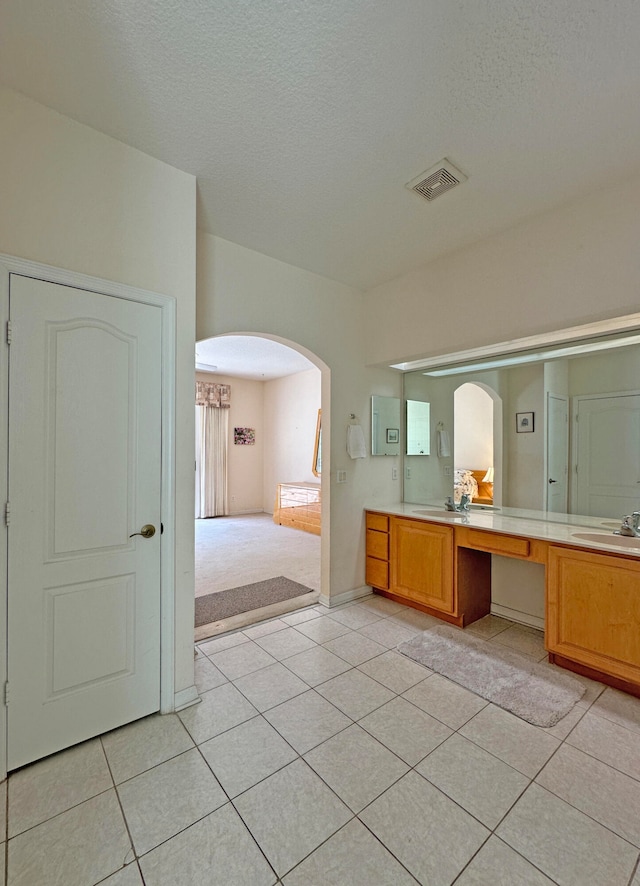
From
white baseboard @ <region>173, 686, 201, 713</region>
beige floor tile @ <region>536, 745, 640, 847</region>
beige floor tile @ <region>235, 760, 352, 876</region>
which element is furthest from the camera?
white baseboard @ <region>173, 686, 201, 713</region>

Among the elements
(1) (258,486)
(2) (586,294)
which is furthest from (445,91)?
(1) (258,486)

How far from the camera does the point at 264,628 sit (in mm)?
3002

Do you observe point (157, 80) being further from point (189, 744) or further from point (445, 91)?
point (189, 744)

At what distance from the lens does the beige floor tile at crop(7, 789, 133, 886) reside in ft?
4.10

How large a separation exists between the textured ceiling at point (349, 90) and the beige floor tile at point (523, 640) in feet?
9.51

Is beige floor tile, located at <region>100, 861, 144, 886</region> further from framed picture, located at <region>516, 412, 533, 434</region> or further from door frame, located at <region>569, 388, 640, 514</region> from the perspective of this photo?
framed picture, located at <region>516, 412, 533, 434</region>

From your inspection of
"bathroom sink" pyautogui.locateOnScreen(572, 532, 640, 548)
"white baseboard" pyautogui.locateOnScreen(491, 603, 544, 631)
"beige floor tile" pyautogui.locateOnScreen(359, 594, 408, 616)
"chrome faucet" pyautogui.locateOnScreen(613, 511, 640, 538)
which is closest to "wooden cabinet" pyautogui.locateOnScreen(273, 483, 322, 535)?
"beige floor tile" pyautogui.locateOnScreen(359, 594, 408, 616)

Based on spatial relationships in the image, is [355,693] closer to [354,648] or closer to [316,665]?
[316,665]

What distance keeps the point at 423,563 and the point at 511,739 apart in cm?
142

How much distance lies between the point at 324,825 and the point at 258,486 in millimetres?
7366

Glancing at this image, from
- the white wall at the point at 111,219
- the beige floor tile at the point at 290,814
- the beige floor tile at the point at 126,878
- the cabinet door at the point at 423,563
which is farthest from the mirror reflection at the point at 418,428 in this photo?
the beige floor tile at the point at 126,878

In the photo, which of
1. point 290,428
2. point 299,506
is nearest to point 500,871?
point 299,506

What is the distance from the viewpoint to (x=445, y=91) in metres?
1.64

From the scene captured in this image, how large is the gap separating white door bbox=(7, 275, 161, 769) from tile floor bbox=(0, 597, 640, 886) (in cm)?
25
